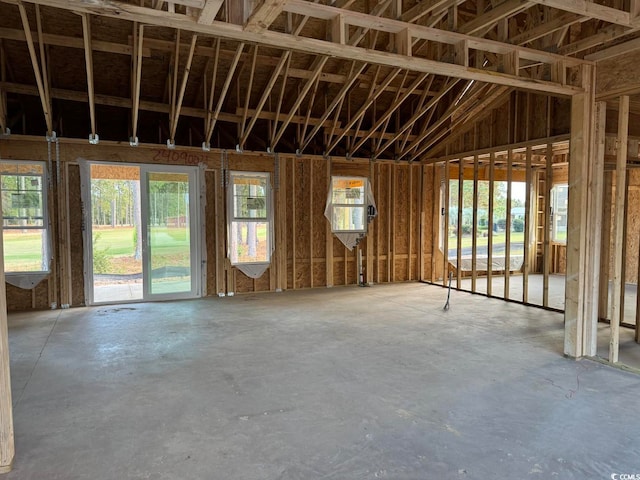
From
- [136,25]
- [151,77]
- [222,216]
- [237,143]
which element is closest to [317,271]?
[222,216]

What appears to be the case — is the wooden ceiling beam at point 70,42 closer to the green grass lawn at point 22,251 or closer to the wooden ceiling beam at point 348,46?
the green grass lawn at point 22,251

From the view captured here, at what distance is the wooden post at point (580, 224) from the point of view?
4309 mm

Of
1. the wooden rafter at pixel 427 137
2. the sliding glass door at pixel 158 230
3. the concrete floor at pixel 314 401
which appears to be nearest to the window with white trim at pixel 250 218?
the sliding glass door at pixel 158 230

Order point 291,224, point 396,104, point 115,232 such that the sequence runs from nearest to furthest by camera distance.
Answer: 1. point 396,104
2. point 291,224
3. point 115,232

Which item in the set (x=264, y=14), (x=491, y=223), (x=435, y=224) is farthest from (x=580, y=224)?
(x=435, y=224)

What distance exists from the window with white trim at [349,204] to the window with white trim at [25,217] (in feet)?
16.9

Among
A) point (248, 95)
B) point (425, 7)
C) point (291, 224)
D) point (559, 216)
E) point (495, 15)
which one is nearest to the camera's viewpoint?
point (425, 7)

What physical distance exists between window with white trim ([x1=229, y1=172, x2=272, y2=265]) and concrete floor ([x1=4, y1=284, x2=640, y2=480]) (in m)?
2.28

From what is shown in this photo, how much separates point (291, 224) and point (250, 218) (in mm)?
854

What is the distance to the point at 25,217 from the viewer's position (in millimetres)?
6648

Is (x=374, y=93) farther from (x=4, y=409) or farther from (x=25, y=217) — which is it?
(x=4, y=409)

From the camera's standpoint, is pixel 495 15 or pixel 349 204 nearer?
pixel 495 15

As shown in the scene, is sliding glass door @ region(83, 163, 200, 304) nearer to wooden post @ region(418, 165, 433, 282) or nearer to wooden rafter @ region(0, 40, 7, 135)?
wooden rafter @ region(0, 40, 7, 135)

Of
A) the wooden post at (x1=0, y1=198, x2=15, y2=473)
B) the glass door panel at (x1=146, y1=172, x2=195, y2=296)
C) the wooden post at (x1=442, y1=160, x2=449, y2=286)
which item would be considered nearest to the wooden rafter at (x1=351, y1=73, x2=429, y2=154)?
the wooden post at (x1=442, y1=160, x2=449, y2=286)
